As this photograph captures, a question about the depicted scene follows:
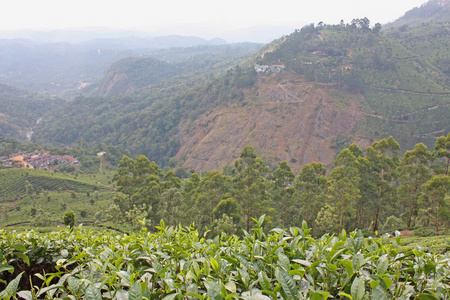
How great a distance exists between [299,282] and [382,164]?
17164mm

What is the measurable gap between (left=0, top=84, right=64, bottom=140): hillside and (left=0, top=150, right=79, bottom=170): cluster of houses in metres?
40.5

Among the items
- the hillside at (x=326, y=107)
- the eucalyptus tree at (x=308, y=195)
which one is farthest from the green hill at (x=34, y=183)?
the eucalyptus tree at (x=308, y=195)

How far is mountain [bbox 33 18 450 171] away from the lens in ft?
135

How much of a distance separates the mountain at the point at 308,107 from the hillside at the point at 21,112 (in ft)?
132

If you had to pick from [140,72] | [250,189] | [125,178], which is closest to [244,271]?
[250,189]

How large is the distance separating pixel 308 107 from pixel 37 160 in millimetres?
50589

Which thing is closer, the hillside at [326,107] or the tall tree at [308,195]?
the tall tree at [308,195]

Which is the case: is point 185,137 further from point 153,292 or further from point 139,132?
point 153,292

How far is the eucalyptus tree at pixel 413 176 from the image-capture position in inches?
577

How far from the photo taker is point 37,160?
47.5 meters

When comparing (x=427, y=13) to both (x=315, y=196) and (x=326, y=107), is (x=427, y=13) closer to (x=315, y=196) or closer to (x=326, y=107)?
(x=326, y=107)

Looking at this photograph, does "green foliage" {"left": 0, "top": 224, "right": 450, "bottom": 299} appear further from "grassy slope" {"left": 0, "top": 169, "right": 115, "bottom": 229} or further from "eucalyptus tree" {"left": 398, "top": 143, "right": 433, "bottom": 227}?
"grassy slope" {"left": 0, "top": 169, "right": 115, "bottom": 229}

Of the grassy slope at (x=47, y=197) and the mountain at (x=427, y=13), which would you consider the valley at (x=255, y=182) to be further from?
the mountain at (x=427, y=13)

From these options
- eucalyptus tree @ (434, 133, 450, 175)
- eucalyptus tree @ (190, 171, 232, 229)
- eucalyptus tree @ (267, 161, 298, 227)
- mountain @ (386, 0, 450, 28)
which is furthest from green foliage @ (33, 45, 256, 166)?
mountain @ (386, 0, 450, 28)
